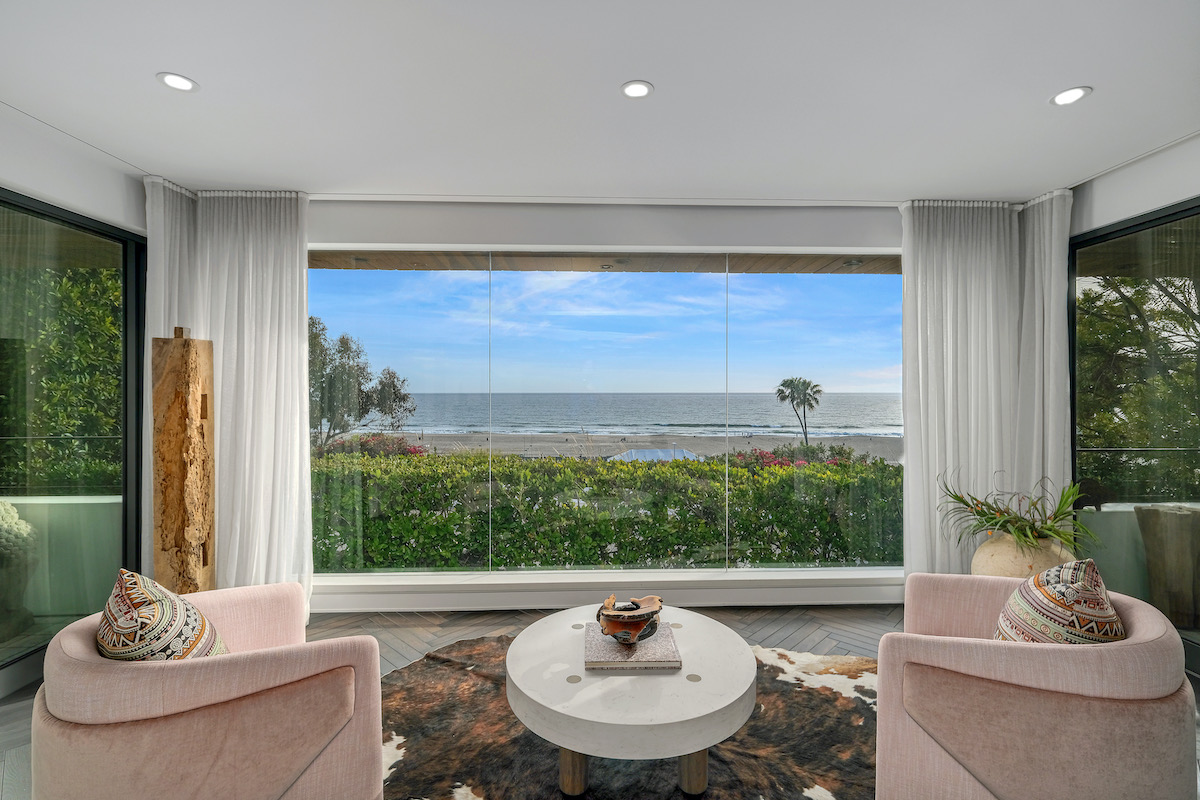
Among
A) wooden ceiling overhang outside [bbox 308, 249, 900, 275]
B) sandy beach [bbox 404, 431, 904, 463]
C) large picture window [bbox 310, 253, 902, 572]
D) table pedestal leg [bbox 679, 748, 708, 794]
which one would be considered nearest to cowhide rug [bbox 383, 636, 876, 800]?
table pedestal leg [bbox 679, 748, 708, 794]

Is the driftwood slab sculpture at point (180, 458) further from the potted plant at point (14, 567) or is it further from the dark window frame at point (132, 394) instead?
the dark window frame at point (132, 394)

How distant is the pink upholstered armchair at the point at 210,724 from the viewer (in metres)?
1.39

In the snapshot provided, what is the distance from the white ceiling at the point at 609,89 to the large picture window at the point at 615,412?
75 centimetres

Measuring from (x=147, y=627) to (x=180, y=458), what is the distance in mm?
1481

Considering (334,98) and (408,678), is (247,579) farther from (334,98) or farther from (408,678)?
(334,98)


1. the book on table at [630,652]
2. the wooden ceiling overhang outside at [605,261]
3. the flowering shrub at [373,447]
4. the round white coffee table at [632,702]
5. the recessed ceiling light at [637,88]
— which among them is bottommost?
the round white coffee table at [632,702]

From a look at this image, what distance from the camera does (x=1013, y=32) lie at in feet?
6.44

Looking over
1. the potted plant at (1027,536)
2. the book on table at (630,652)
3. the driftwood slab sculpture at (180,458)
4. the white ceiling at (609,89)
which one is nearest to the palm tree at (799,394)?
the potted plant at (1027,536)

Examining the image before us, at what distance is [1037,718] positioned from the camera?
60.1 inches

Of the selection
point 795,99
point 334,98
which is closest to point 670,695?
point 795,99

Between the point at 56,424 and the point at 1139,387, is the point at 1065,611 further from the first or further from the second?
the point at 56,424

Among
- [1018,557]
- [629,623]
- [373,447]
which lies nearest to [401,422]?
[373,447]

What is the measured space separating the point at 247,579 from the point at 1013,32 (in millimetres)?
4293

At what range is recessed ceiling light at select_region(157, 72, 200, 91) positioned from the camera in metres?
2.22
